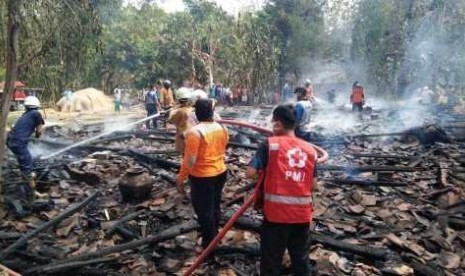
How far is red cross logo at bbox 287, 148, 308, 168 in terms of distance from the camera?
427 cm

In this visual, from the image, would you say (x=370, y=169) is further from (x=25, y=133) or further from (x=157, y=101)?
(x=157, y=101)

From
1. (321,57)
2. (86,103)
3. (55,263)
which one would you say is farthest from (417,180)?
(321,57)

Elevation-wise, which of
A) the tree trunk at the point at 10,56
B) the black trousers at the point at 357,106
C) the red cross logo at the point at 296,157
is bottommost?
the black trousers at the point at 357,106

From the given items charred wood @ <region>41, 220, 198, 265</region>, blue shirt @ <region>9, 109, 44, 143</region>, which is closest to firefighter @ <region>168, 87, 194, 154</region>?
charred wood @ <region>41, 220, 198, 265</region>

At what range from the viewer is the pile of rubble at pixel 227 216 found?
226 inches

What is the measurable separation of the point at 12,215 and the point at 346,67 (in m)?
38.0

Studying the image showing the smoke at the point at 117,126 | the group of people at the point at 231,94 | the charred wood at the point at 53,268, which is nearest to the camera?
the charred wood at the point at 53,268

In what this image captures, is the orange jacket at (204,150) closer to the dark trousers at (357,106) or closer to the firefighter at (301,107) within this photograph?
the firefighter at (301,107)

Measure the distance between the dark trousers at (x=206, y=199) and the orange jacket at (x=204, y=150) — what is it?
0.31 ft

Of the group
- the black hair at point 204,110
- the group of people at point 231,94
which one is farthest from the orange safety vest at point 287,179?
the group of people at point 231,94

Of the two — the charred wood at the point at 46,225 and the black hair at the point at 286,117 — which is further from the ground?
the black hair at the point at 286,117

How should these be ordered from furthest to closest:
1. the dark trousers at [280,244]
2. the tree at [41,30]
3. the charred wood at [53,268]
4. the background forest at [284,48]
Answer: the background forest at [284,48] < the tree at [41,30] < the charred wood at [53,268] < the dark trousers at [280,244]

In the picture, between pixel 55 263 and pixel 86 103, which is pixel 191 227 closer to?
pixel 55 263

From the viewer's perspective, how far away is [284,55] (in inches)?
1512
